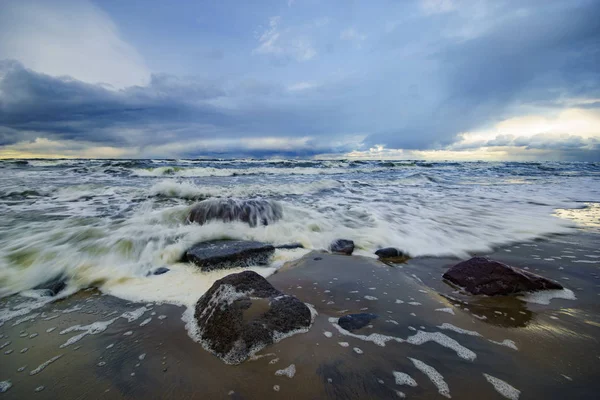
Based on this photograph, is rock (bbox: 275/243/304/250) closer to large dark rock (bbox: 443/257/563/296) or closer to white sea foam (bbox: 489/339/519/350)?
large dark rock (bbox: 443/257/563/296)

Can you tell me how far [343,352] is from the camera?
1.82m

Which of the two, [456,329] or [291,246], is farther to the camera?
[291,246]

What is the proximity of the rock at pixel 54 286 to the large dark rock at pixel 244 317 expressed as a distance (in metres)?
1.80

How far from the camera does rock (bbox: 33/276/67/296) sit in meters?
2.89

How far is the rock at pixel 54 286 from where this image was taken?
2891 millimetres

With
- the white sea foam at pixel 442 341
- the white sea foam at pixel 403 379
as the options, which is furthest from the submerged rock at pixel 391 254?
the white sea foam at pixel 403 379

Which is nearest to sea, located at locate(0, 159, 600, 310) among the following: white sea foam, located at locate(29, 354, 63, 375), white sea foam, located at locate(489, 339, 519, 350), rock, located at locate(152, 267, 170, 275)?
rock, located at locate(152, 267, 170, 275)

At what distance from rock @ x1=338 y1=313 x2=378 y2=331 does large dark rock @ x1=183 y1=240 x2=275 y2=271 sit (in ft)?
5.63

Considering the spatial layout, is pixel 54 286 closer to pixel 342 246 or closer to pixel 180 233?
pixel 180 233

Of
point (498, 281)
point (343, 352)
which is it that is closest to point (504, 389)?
point (343, 352)

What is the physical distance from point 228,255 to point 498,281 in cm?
294

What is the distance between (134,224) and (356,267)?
4.20 meters

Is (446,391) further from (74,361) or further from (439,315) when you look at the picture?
(74,361)

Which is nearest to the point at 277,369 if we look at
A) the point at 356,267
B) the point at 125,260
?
the point at 356,267
